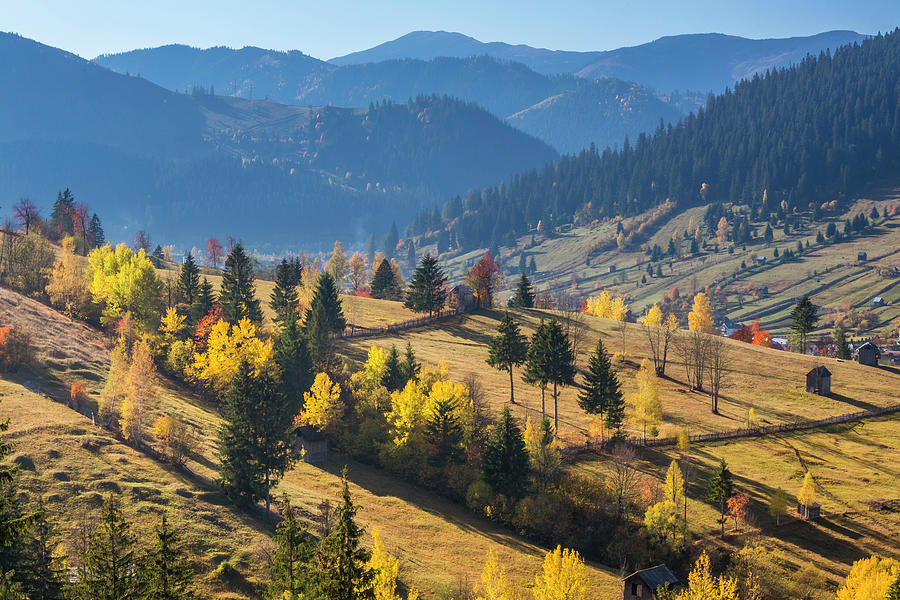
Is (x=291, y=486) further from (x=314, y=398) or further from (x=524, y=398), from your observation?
(x=524, y=398)

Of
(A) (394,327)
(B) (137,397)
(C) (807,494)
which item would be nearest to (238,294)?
(A) (394,327)

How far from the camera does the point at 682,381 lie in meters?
113

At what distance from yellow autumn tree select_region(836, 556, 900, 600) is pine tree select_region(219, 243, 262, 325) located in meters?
84.5

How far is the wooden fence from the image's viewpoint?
127 meters

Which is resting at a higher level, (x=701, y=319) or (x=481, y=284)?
(x=481, y=284)

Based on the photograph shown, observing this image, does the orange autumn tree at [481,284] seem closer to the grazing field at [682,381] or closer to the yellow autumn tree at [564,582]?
the grazing field at [682,381]

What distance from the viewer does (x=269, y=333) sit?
110938 millimetres

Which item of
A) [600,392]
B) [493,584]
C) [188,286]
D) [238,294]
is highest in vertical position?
[188,286]

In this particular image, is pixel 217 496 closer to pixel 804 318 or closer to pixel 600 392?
pixel 600 392

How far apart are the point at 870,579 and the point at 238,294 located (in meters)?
90.4

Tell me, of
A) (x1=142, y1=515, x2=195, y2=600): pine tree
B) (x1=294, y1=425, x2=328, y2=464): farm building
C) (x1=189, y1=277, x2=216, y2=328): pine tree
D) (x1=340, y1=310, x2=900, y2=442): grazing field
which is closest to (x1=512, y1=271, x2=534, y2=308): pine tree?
(x1=340, y1=310, x2=900, y2=442): grazing field

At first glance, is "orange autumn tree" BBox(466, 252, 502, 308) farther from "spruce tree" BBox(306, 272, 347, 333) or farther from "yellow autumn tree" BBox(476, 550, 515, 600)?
"yellow autumn tree" BBox(476, 550, 515, 600)

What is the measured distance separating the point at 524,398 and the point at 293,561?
6709 cm

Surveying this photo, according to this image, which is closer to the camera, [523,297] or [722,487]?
[722,487]
